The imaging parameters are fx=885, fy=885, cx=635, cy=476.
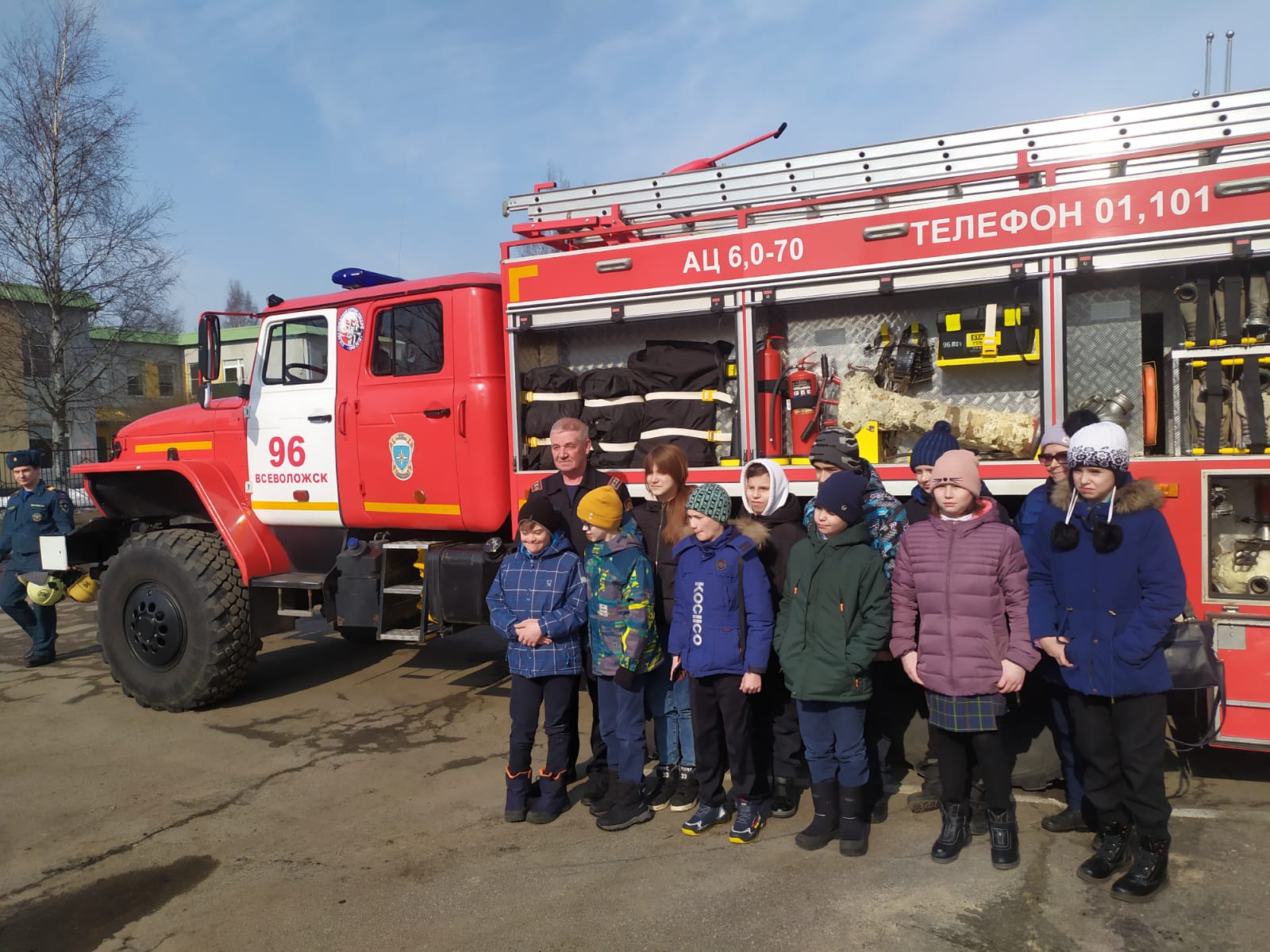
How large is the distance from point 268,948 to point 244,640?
3105 mm

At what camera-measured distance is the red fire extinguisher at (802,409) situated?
477 centimetres

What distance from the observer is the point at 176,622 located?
19.2 ft

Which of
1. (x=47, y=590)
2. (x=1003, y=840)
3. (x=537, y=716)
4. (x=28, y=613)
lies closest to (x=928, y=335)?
(x=1003, y=840)

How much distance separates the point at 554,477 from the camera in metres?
4.54

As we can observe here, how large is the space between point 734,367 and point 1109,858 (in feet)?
9.38

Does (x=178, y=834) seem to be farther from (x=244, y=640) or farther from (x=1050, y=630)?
(x=1050, y=630)

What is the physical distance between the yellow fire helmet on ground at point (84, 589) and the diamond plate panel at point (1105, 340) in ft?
23.2

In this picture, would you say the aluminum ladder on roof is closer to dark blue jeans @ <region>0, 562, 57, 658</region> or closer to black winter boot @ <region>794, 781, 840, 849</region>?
black winter boot @ <region>794, 781, 840, 849</region>

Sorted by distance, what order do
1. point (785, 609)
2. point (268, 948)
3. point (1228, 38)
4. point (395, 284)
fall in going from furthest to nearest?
point (395, 284) → point (1228, 38) → point (785, 609) → point (268, 948)

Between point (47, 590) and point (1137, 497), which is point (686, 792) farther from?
point (47, 590)

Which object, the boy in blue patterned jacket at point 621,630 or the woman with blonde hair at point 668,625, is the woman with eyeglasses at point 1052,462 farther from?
the boy in blue patterned jacket at point 621,630

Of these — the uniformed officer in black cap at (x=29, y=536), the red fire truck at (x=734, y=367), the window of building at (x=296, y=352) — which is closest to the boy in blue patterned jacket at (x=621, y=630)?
the red fire truck at (x=734, y=367)

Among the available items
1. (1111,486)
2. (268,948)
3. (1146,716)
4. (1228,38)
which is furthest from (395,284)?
(1228,38)

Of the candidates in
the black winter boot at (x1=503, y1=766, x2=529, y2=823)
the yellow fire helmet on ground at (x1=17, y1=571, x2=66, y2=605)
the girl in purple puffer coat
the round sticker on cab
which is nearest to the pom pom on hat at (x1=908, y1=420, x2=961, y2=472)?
the girl in purple puffer coat
